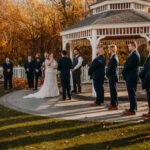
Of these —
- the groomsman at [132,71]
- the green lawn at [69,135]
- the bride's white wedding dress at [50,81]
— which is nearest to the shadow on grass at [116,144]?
the green lawn at [69,135]

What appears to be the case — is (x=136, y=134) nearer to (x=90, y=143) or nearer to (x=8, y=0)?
(x=90, y=143)

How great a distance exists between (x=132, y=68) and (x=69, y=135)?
3.37 meters

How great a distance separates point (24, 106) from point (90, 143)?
6.38 m

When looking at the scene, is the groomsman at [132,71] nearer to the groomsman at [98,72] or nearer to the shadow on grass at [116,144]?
the groomsman at [98,72]

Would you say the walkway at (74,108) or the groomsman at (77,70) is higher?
the groomsman at (77,70)

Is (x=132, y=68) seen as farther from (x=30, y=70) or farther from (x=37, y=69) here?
(x=30, y=70)

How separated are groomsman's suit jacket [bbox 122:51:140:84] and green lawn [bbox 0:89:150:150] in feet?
5.89

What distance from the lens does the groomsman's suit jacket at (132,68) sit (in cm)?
1196

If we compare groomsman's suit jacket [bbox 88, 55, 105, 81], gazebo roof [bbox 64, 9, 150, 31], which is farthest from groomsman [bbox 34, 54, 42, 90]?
groomsman's suit jacket [bbox 88, 55, 105, 81]

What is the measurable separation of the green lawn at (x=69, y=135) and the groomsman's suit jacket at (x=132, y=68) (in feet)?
5.89

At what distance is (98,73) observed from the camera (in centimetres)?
1425

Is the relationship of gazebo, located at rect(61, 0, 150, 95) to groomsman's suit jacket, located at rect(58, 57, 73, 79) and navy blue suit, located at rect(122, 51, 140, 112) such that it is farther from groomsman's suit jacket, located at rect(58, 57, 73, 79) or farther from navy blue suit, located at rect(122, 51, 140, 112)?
navy blue suit, located at rect(122, 51, 140, 112)

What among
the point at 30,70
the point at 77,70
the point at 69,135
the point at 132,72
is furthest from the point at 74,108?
the point at 30,70

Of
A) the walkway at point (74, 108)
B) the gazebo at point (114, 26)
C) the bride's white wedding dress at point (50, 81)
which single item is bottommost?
the walkway at point (74, 108)
